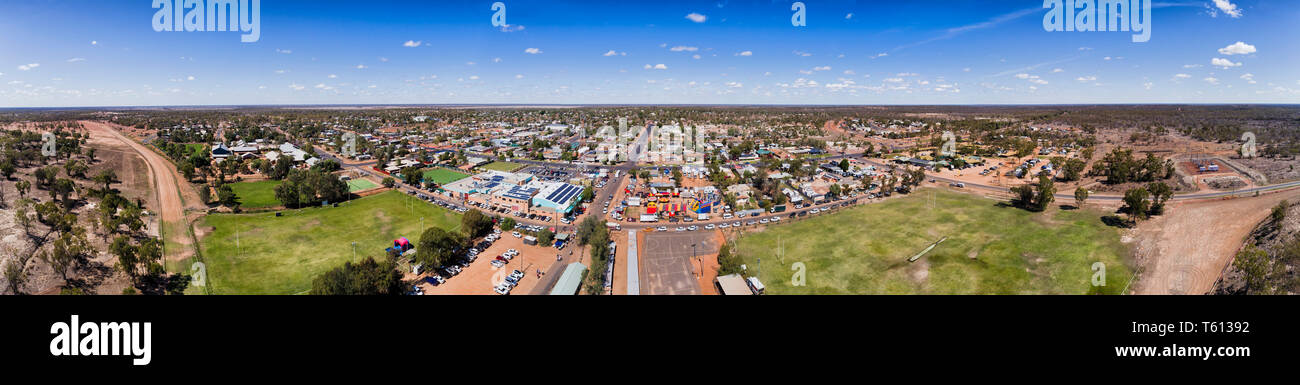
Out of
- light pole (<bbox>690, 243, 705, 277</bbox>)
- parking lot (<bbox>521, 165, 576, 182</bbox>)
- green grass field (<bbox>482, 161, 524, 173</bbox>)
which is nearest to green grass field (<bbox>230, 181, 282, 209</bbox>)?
green grass field (<bbox>482, 161, 524, 173</bbox>)

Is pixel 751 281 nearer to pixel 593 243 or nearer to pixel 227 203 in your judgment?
pixel 593 243

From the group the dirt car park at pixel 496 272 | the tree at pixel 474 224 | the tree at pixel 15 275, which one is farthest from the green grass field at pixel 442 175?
the tree at pixel 15 275

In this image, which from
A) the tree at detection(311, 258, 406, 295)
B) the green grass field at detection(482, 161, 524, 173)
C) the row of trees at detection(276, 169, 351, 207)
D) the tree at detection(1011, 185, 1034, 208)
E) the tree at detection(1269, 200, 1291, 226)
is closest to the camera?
the tree at detection(311, 258, 406, 295)

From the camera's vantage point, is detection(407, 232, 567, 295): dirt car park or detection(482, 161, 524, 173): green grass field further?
detection(482, 161, 524, 173): green grass field

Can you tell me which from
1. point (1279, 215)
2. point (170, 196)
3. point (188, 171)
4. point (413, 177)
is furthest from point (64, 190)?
point (1279, 215)

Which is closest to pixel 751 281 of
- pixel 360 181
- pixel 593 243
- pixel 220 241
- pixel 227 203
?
pixel 593 243

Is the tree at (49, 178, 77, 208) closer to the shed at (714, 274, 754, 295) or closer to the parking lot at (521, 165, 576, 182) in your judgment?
the parking lot at (521, 165, 576, 182)

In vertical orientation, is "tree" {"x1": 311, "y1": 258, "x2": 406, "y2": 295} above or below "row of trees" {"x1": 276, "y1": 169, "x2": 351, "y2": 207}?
below
